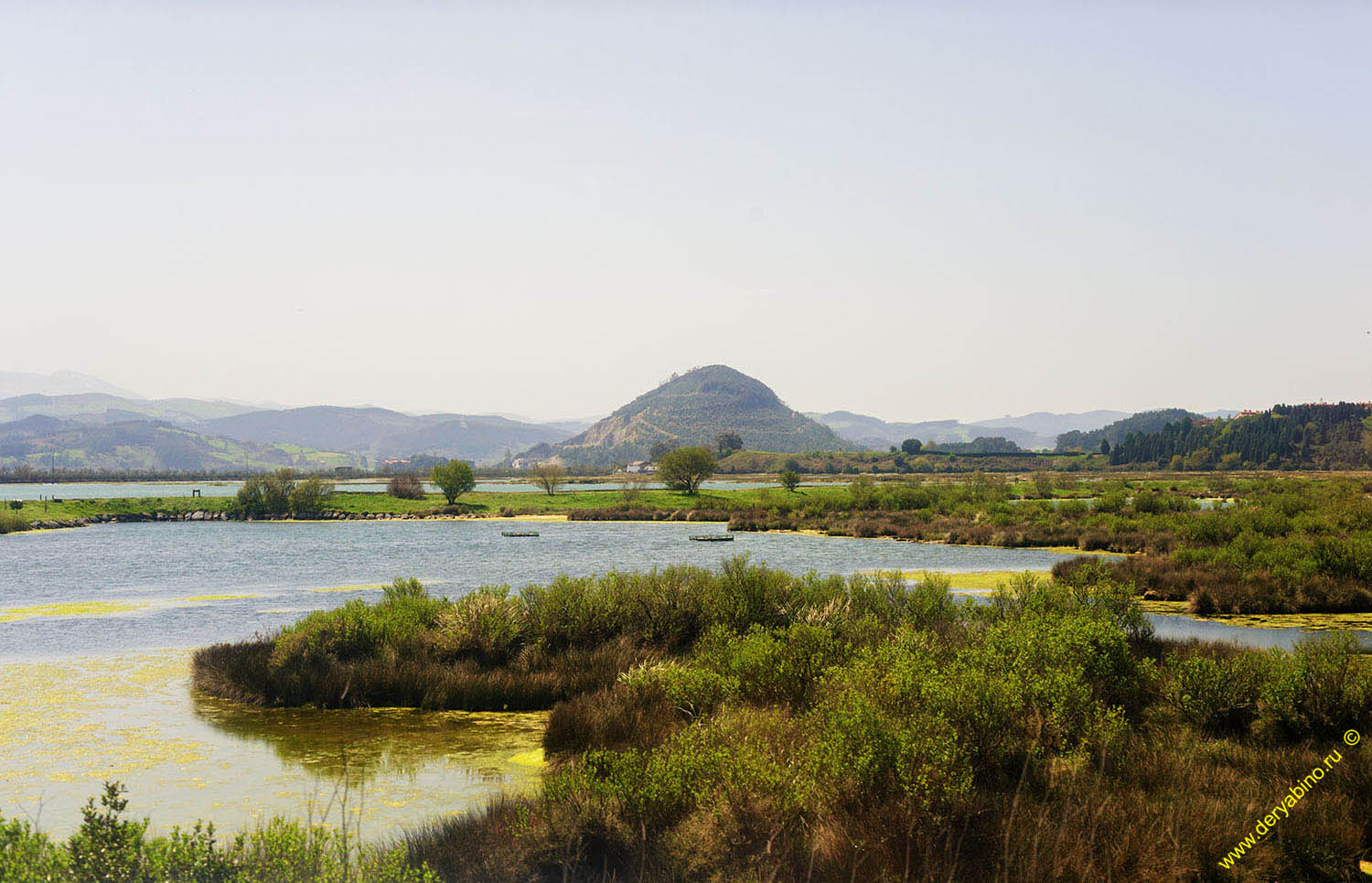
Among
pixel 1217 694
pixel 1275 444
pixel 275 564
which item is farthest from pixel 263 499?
pixel 1275 444

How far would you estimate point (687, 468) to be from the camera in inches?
4181

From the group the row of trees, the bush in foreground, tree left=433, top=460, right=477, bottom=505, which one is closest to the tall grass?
tree left=433, top=460, right=477, bottom=505

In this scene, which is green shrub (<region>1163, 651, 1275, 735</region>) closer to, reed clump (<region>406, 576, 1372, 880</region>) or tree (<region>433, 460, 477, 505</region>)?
reed clump (<region>406, 576, 1372, 880</region>)

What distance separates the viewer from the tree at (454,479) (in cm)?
9425

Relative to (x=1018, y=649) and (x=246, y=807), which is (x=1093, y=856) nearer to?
(x=1018, y=649)

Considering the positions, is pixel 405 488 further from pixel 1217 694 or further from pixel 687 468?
pixel 1217 694

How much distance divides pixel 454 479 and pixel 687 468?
91.2 ft

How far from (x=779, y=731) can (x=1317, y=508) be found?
45594mm

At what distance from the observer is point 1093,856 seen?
7430 millimetres

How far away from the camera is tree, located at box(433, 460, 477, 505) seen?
94250 millimetres

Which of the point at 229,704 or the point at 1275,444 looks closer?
the point at 229,704

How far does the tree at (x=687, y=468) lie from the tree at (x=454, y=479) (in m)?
24.1

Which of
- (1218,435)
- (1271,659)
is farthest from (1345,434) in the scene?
(1271,659)

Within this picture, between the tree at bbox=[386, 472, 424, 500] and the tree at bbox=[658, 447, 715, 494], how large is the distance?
96.1ft
